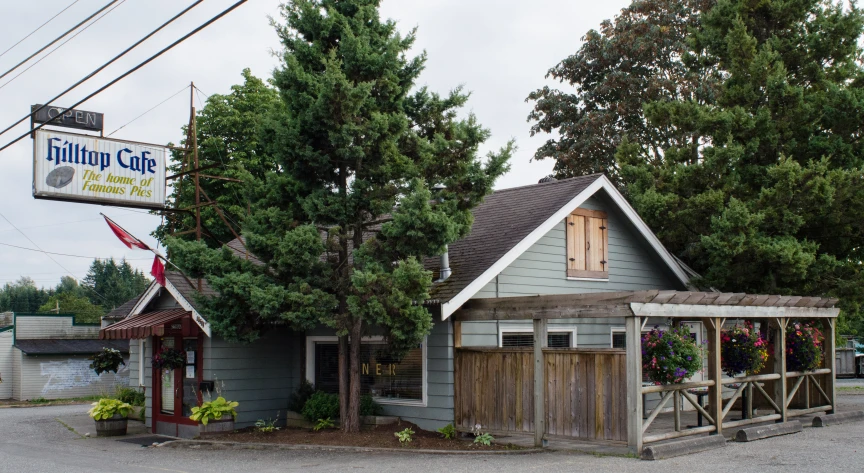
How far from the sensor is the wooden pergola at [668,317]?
11289mm

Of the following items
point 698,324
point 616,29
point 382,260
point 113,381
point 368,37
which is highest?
point 616,29

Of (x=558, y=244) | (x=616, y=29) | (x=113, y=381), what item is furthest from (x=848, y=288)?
(x=113, y=381)

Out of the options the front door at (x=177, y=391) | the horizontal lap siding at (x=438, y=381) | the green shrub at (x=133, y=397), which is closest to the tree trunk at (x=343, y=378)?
the horizontal lap siding at (x=438, y=381)

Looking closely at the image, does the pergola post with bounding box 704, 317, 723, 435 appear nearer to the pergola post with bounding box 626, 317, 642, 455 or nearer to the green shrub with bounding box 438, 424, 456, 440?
the pergola post with bounding box 626, 317, 642, 455

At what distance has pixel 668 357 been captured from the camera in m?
12.0

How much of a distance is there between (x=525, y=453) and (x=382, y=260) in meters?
3.78

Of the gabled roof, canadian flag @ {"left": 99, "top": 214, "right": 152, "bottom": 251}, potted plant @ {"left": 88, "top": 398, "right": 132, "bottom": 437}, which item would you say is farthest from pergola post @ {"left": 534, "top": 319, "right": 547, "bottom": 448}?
potted plant @ {"left": 88, "top": 398, "right": 132, "bottom": 437}

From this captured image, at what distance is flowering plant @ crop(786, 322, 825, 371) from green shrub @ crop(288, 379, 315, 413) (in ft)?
30.6

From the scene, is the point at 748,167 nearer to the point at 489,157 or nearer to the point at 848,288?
the point at 848,288

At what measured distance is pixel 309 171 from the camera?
1398 cm

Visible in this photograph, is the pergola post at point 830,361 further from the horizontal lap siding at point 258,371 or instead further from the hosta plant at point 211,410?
the hosta plant at point 211,410

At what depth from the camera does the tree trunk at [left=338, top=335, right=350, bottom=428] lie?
14219mm

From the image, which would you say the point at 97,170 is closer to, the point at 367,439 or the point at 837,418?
the point at 367,439

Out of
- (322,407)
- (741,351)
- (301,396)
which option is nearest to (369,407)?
(322,407)
